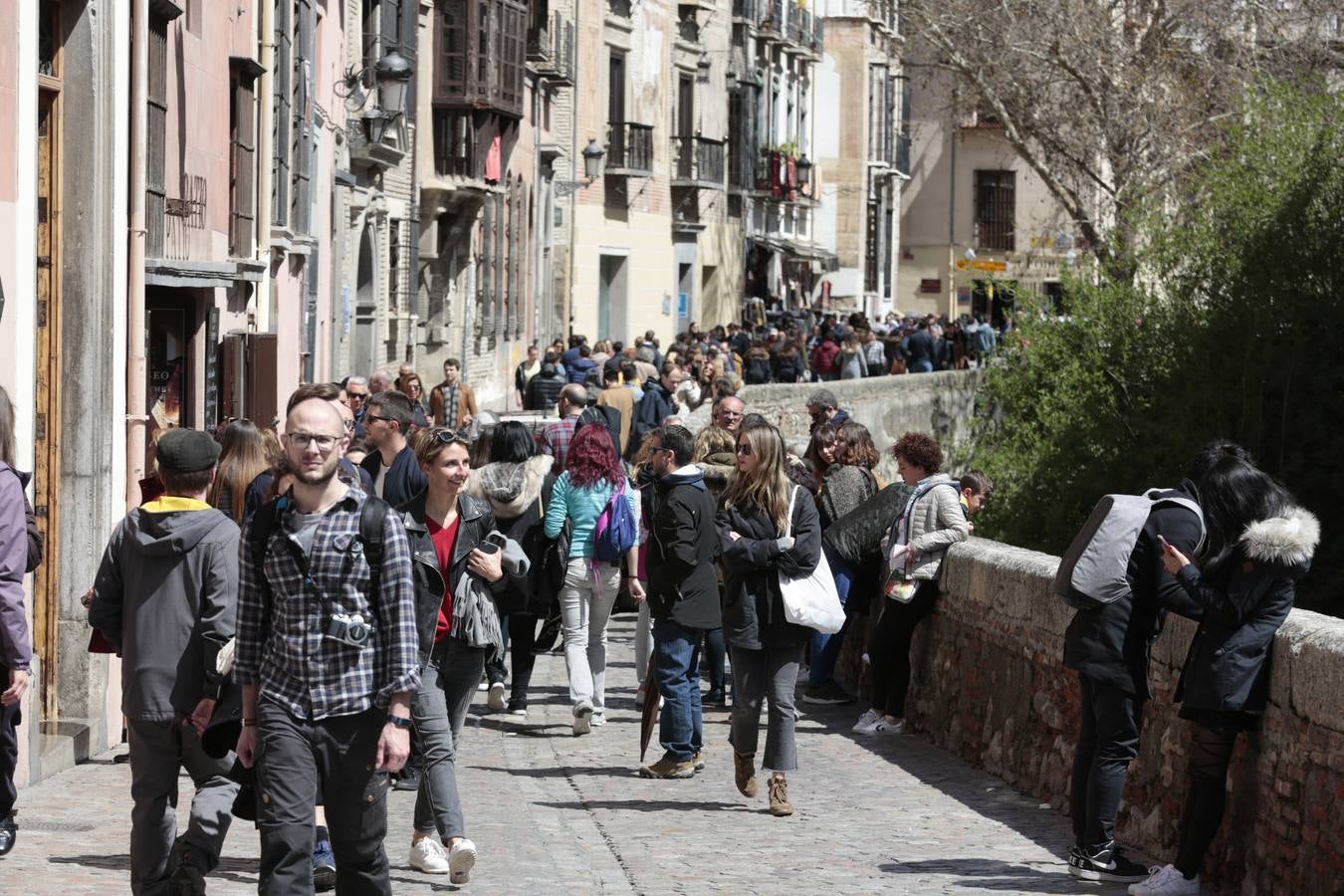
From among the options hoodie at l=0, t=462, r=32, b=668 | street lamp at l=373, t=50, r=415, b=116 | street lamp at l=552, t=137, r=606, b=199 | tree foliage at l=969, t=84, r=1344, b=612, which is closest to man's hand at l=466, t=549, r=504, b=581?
hoodie at l=0, t=462, r=32, b=668

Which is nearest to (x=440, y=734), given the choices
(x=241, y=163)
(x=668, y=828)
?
(x=668, y=828)

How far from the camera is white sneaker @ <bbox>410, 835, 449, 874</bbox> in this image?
7926 mm

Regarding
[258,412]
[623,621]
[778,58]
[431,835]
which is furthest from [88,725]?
[778,58]

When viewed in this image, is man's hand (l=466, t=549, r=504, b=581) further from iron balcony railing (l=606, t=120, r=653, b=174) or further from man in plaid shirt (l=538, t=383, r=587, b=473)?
iron balcony railing (l=606, t=120, r=653, b=174)

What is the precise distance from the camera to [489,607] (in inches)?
316

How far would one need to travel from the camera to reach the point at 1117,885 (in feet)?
26.1

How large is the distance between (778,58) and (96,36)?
46.0 m

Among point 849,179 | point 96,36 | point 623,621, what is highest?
point 849,179

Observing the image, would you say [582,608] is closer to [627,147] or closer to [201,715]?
[201,715]

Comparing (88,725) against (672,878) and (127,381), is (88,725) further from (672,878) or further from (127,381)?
(672,878)

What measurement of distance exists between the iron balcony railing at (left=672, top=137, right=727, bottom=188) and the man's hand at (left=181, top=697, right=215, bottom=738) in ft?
132

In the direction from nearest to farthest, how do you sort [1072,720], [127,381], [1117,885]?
[1117,885]
[1072,720]
[127,381]

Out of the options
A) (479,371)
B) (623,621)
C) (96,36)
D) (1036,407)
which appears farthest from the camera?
(479,371)

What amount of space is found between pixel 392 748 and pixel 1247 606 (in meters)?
3.09
